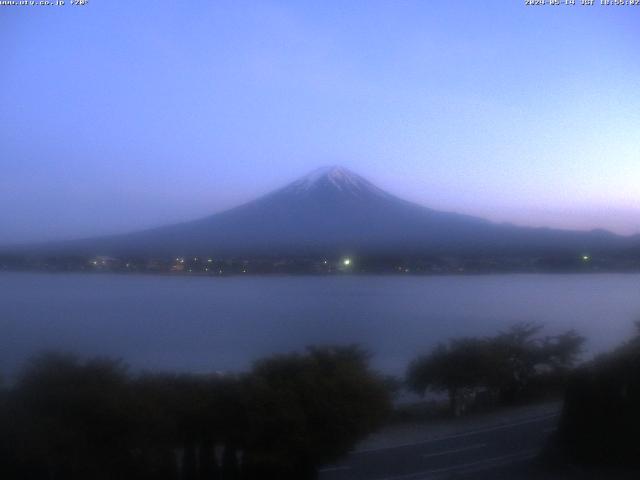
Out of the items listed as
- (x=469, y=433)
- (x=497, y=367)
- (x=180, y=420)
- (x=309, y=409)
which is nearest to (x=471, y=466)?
(x=469, y=433)

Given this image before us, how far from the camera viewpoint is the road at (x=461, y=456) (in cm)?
412

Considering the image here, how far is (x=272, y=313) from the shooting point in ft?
14.3

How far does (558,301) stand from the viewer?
15.3 feet

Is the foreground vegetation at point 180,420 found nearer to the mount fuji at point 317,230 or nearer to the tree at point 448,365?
the tree at point 448,365

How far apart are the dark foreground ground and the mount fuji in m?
1.16

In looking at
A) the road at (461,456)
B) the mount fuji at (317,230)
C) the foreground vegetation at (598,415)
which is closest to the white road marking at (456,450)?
the road at (461,456)

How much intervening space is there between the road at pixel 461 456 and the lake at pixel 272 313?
1.69 feet

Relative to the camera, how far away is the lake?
4.06 meters

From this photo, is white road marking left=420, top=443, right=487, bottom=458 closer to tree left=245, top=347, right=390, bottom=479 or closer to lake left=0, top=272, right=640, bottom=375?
tree left=245, top=347, right=390, bottom=479

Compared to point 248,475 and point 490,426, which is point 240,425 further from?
point 490,426

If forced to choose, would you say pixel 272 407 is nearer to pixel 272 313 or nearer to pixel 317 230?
pixel 272 313

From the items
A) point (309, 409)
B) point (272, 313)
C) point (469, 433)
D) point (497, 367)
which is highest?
point (272, 313)

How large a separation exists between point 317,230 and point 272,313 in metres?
0.62

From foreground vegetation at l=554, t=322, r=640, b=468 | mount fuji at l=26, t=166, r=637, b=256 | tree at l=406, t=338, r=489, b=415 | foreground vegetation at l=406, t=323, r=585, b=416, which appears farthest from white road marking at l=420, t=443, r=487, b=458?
mount fuji at l=26, t=166, r=637, b=256
